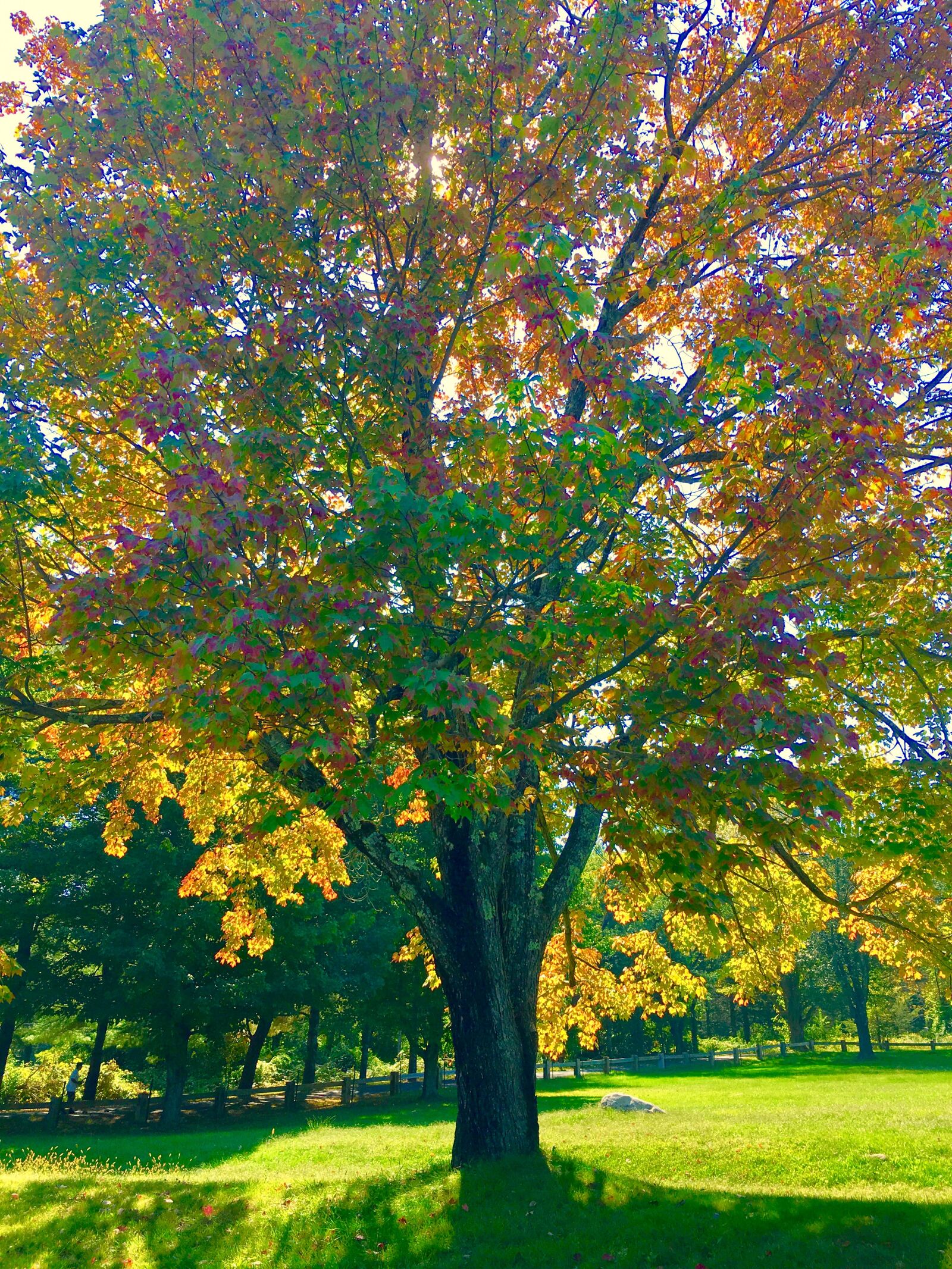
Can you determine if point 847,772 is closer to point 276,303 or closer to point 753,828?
point 753,828

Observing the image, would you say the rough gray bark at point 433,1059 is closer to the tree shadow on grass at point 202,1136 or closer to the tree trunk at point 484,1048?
the tree shadow on grass at point 202,1136

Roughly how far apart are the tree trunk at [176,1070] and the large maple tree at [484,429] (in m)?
19.0

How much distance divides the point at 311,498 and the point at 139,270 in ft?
11.7

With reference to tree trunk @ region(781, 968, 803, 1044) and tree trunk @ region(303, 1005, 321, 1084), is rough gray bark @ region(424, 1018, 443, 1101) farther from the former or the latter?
tree trunk @ region(781, 968, 803, 1044)

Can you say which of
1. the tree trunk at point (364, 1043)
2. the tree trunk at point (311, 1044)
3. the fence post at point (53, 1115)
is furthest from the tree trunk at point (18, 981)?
the tree trunk at point (364, 1043)

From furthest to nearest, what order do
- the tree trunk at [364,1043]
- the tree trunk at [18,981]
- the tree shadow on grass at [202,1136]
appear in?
the tree trunk at [364,1043] → the tree trunk at [18,981] → the tree shadow on grass at [202,1136]

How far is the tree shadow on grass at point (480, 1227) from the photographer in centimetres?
675

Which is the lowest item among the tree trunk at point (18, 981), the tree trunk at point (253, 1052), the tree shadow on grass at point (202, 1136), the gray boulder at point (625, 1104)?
the tree shadow on grass at point (202, 1136)

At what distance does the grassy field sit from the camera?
22.8ft

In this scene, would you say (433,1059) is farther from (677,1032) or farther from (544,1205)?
(677,1032)

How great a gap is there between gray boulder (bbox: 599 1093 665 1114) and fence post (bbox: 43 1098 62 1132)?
16.3 metres

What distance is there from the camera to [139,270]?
798cm

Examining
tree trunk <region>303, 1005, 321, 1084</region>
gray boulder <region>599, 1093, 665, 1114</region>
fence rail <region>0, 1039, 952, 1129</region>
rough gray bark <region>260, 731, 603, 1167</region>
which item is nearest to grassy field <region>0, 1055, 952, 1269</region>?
rough gray bark <region>260, 731, 603, 1167</region>

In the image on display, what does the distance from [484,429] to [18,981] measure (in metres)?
27.9
